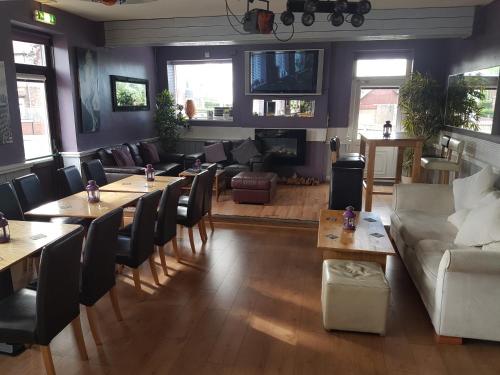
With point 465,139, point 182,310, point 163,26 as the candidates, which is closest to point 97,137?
point 163,26

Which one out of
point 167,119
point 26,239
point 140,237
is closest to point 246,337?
point 140,237

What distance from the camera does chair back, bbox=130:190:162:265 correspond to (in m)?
2.96

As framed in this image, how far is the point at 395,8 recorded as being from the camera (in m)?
5.01

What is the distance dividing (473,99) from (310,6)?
272 centimetres

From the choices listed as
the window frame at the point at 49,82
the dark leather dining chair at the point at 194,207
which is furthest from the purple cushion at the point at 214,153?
the dark leather dining chair at the point at 194,207

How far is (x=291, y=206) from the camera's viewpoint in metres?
5.84

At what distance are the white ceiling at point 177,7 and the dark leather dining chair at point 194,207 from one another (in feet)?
7.27

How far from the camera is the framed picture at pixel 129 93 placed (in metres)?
6.46

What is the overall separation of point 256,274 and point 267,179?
2440mm

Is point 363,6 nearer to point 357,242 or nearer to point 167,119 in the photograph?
point 357,242

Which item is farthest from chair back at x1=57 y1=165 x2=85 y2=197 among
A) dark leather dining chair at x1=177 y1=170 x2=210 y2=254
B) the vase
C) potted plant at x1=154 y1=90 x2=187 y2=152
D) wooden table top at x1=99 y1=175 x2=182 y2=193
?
the vase

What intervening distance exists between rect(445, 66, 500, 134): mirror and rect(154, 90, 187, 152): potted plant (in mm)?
4797

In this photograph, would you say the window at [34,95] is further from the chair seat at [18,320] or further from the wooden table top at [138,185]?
the chair seat at [18,320]

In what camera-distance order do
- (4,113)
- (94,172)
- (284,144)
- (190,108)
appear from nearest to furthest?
(4,113), (94,172), (284,144), (190,108)
